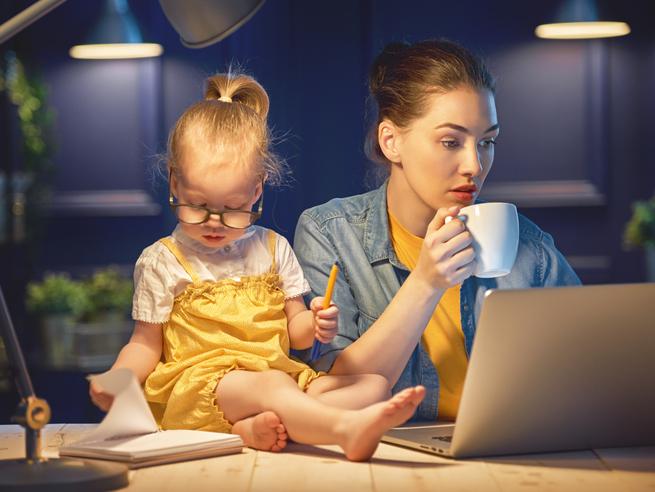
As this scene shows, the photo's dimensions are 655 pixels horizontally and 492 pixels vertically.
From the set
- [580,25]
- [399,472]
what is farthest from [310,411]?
[580,25]

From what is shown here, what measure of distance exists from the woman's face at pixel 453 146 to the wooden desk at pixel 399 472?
1.78 ft

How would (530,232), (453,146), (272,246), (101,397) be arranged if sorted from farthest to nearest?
(530,232)
(453,146)
(272,246)
(101,397)

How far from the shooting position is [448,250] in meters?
1.51

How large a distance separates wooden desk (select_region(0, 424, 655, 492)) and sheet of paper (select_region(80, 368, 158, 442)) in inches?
3.2

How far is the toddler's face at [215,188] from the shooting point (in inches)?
61.2

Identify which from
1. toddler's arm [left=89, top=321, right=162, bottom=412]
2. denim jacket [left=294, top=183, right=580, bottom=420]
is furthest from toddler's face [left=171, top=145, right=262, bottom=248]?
denim jacket [left=294, top=183, right=580, bottom=420]

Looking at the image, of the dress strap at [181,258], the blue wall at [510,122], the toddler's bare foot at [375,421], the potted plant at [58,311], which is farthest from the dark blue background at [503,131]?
the toddler's bare foot at [375,421]

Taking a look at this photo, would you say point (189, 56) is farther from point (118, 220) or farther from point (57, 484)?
point (57, 484)

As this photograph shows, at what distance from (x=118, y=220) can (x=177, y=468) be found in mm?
2917

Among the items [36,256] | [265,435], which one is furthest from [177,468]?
[36,256]

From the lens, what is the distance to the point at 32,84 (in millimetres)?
4133

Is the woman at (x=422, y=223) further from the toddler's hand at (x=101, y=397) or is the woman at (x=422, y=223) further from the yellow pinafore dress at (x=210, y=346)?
the toddler's hand at (x=101, y=397)

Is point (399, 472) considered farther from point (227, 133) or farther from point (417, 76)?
point (417, 76)

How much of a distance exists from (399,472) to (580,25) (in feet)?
10.1
